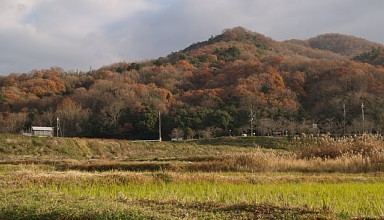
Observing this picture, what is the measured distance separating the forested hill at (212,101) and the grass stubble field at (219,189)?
102 ft

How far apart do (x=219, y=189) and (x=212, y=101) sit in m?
47.0

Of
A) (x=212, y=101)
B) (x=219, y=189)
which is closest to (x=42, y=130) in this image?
(x=212, y=101)

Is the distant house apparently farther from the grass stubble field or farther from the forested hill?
the grass stubble field

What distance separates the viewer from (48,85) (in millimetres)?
65312

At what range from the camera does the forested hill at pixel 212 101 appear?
5131 cm

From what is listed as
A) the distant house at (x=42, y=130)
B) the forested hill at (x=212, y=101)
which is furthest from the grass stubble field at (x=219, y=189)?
the distant house at (x=42, y=130)

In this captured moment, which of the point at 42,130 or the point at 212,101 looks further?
the point at 212,101

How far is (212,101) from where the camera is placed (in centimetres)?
5569

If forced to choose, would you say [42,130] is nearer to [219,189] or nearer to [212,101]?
[212,101]

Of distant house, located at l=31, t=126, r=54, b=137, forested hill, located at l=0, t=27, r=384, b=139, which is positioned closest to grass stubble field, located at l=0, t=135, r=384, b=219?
forested hill, located at l=0, t=27, r=384, b=139

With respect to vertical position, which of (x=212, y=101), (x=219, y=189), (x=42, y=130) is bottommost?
(x=219, y=189)

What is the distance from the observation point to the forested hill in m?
51.3

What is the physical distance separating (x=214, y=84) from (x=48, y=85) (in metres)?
24.5

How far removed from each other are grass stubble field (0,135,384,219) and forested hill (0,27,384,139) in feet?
102
